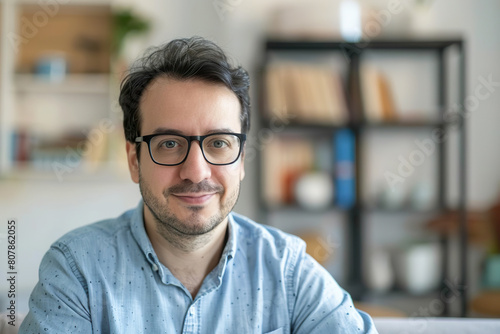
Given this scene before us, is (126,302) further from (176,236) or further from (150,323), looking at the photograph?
(176,236)

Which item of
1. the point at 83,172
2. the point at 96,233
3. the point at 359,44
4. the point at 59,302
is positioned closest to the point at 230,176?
the point at 96,233

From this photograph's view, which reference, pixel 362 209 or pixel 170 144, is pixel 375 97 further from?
pixel 170 144

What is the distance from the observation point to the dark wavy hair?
1102 millimetres

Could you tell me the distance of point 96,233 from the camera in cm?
111

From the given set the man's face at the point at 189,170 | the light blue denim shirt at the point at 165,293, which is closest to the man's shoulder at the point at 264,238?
the light blue denim shirt at the point at 165,293

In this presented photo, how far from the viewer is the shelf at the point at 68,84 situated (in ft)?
9.47

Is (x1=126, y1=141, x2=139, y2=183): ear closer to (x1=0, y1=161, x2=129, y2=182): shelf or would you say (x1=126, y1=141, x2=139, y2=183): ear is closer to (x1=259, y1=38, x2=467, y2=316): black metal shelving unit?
(x1=259, y1=38, x2=467, y2=316): black metal shelving unit

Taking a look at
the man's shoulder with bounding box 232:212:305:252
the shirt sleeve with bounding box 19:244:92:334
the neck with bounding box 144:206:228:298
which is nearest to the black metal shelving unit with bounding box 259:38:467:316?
the man's shoulder with bounding box 232:212:305:252

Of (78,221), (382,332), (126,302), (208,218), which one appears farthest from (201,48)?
(78,221)

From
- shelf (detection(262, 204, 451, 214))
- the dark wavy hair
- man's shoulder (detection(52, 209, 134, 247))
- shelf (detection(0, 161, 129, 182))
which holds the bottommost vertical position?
shelf (detection(262, 204, 451, 214))

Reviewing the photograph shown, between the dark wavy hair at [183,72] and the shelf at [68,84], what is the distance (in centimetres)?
177

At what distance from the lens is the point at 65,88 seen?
2.89 m

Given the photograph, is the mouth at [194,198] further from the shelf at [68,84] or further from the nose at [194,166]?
the shelf at [68,84]

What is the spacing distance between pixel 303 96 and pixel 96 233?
1838 millimetres
